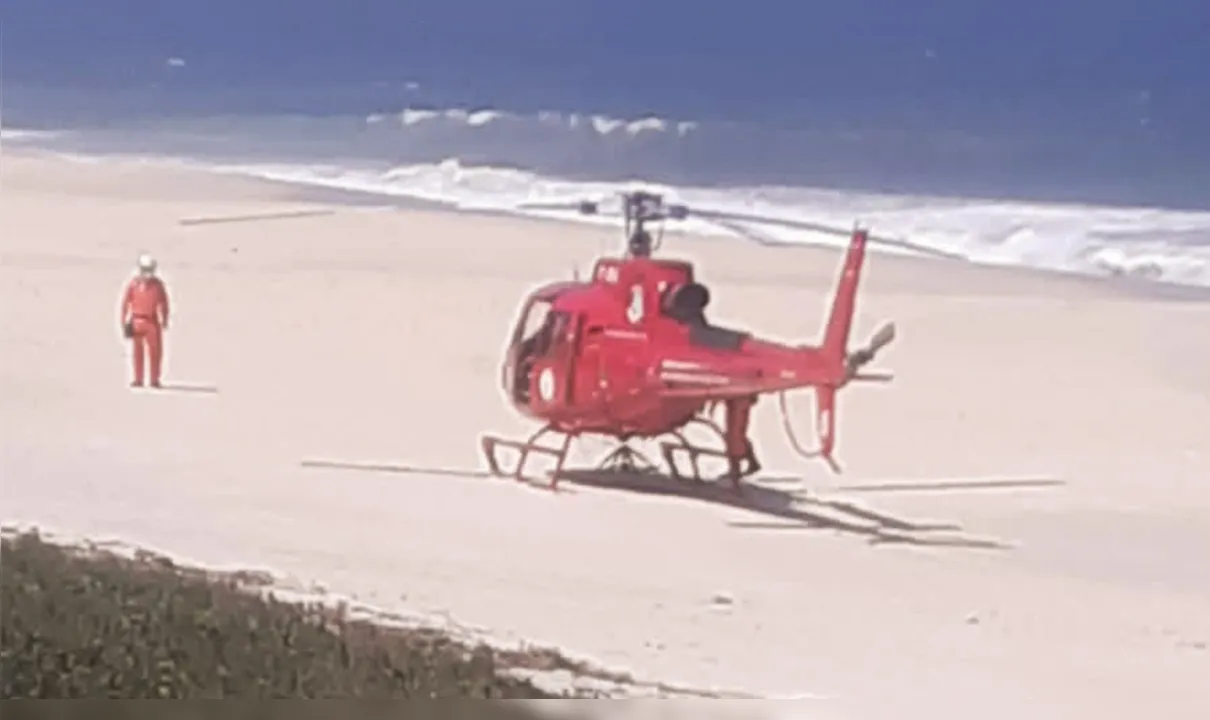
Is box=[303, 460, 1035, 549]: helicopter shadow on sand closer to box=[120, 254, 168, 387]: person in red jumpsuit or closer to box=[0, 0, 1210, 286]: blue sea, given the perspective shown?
box=[120, 254, 168, 387]: person in red jumpsuit

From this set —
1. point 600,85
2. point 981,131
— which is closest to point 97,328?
point 981,131

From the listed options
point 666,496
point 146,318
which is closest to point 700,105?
point 146,318

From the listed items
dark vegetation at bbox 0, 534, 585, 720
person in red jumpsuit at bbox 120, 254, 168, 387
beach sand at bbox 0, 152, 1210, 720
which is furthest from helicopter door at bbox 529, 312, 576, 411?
dark vegetation at bbox 0, 534, 585, 720

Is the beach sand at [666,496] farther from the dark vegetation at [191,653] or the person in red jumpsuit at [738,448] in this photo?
the dark vegetation at [191,653]

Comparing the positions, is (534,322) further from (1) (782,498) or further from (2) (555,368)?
(1) (782,498)

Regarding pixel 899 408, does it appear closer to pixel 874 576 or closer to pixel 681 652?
pixel 874 576

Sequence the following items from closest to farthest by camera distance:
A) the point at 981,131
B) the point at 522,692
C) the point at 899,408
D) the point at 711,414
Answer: the point at 522,692 < the point at 711,414 < the point at 899,408 < the point at 981,131

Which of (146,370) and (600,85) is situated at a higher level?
(600,85)
